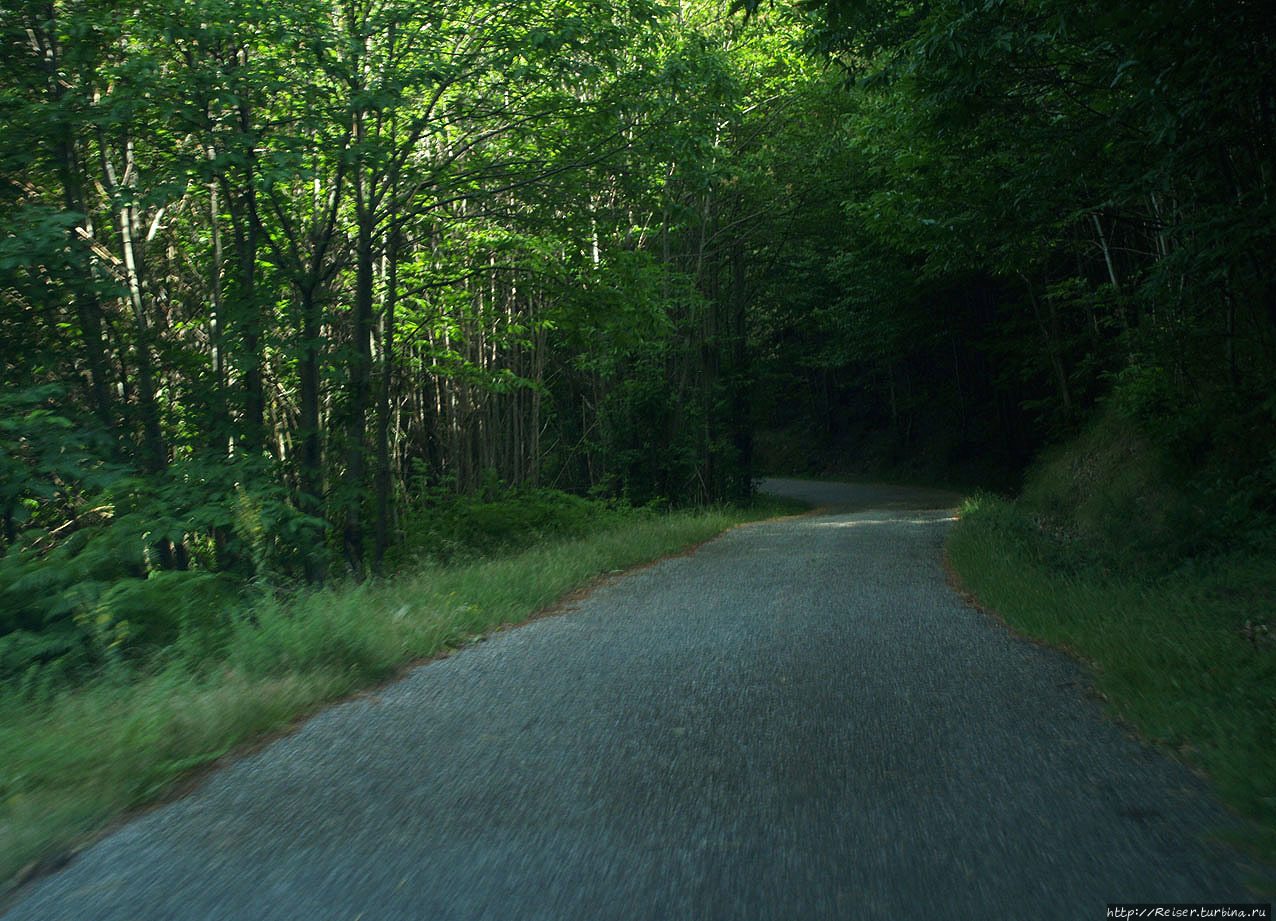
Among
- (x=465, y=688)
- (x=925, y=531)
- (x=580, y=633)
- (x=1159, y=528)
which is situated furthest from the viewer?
(x=925, y=531)

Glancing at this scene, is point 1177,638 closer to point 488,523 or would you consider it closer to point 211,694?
point 211,694

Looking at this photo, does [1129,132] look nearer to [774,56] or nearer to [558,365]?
[774,56]

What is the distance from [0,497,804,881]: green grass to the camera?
413 centimetres

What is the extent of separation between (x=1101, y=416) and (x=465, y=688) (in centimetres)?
1963

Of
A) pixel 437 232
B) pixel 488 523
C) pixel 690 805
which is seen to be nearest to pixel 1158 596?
pixel 690 805

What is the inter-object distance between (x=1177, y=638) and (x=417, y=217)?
1128cm

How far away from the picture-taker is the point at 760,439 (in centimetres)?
5381

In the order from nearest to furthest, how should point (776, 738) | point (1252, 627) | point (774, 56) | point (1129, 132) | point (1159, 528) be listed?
point (776, 738), point (1252, 627), point (1129, 132), point (1159, 528), point (774, 56)

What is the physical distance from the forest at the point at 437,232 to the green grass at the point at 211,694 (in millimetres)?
→ 855

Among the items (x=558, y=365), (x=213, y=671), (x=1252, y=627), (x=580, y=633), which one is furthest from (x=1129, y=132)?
(x=558, y=365)

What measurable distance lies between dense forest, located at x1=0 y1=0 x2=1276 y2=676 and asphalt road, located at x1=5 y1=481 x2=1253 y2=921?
335cm

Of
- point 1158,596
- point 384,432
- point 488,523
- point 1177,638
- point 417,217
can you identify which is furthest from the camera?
point 488,523

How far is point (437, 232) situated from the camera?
1587cm

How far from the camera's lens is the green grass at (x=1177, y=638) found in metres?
4.18
